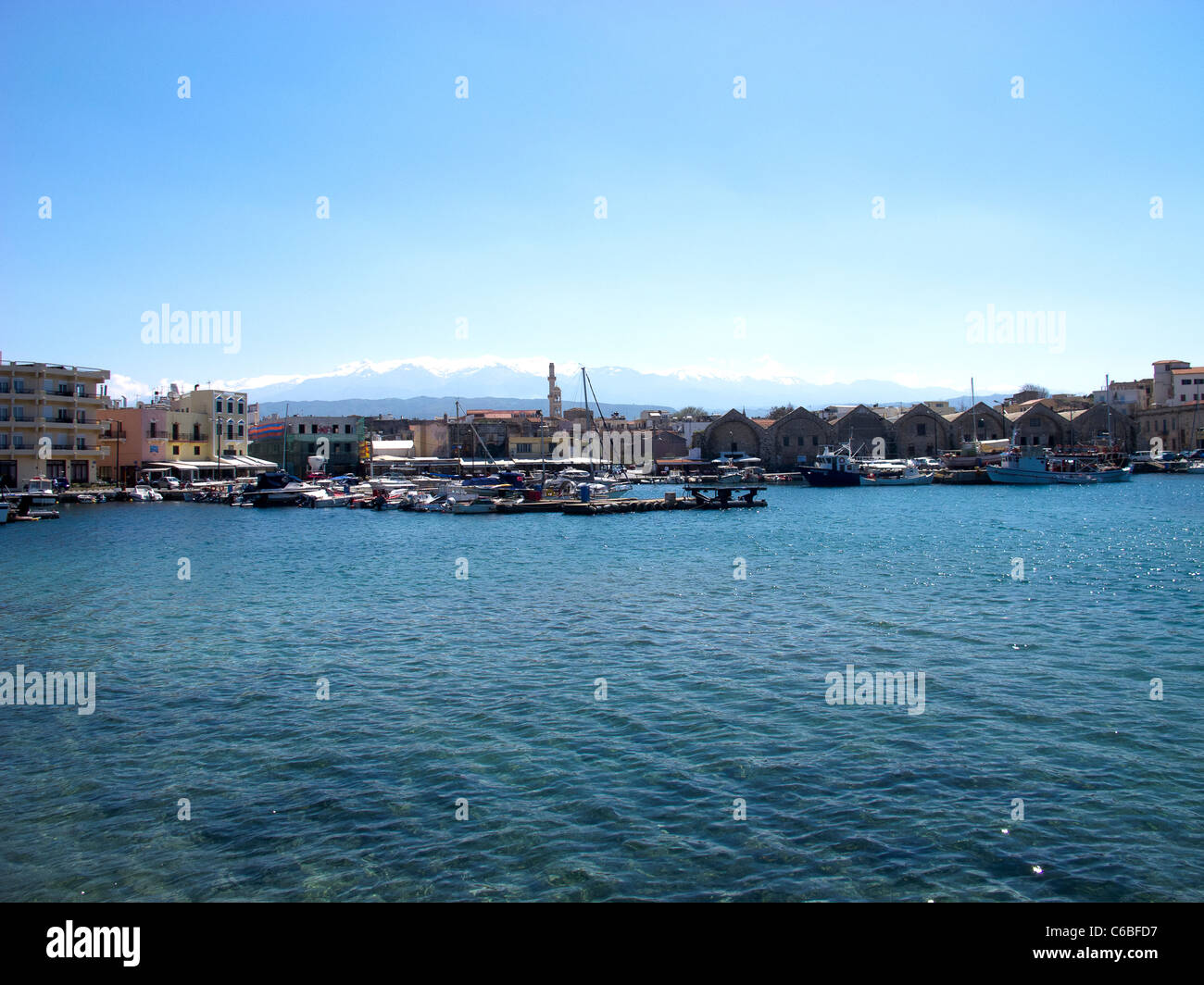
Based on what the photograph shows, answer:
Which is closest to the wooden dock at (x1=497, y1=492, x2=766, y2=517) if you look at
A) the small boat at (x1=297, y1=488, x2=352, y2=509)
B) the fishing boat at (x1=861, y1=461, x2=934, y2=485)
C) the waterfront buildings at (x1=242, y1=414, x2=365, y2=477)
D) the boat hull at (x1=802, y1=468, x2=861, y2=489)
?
the small boat at (x1=297, y1=488, x2=352, y2=509)

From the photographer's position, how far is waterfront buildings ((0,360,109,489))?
62.2 metres

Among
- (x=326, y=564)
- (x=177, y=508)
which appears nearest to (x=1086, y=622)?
(x=326, y=564)

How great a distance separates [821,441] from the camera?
331 ft

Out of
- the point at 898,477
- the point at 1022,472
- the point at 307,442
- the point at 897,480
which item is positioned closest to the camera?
the point at 1022,472

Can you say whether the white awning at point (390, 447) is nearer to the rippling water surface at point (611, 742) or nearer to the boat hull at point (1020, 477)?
the boat hull at point (1020, 477)

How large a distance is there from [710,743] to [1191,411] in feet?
378

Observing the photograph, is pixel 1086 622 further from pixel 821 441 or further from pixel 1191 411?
pixel 1191 411

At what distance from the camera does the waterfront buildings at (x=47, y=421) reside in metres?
62.2

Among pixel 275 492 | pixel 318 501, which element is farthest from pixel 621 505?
pixel 275 492

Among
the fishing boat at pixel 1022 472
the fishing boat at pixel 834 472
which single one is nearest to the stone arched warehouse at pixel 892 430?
the fishing boat at pixel 834 472

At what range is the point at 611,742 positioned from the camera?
11797 mm

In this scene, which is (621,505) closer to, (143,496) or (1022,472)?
(143,496)

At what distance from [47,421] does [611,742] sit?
223 feet

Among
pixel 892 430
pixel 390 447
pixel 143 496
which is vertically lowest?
pixel 143 496
